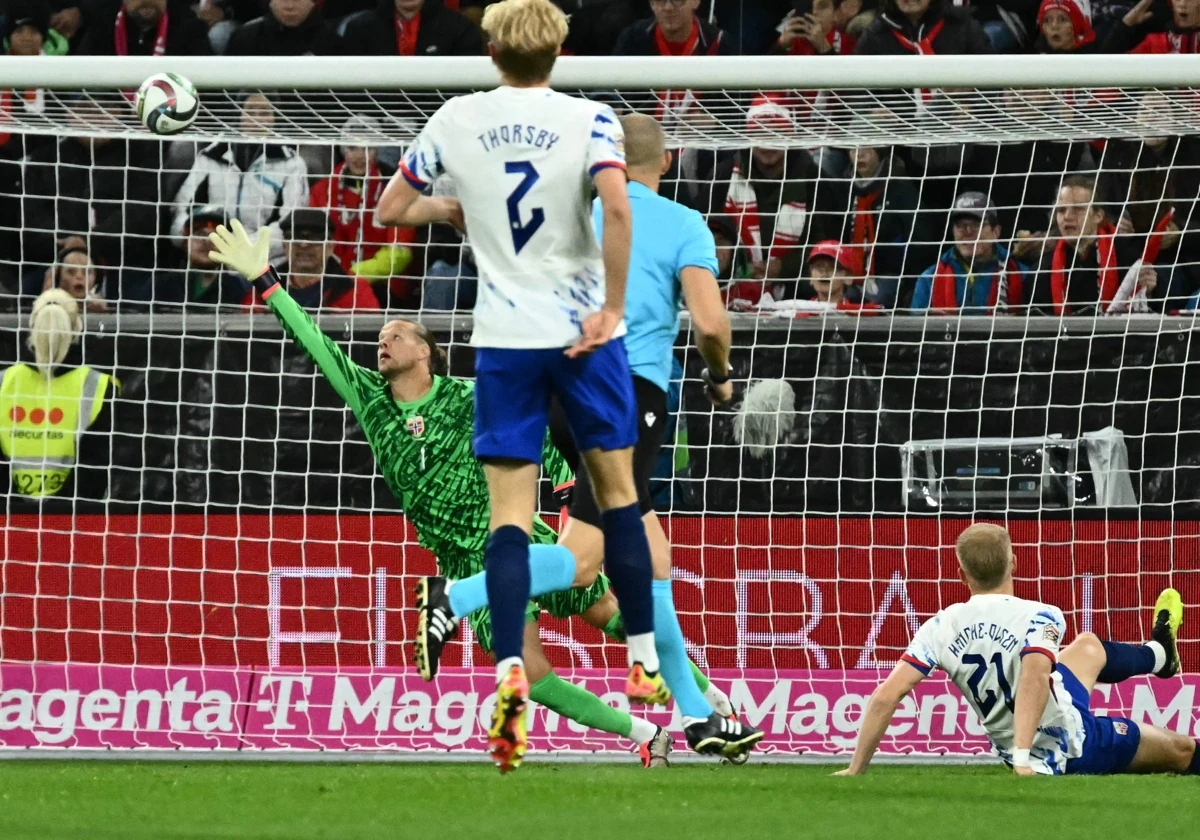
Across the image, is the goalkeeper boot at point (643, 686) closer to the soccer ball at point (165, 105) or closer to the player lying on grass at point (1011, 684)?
the player lying on grass at point (1011, 684)

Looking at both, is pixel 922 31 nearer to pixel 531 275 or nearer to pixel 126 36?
pixel 126 36

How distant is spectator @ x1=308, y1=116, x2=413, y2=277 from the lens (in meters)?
10.2

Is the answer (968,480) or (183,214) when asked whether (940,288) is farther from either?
(183,214)

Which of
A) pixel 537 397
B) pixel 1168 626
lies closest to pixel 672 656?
pixel 537 397

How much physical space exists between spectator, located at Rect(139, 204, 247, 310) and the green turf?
15.8ft

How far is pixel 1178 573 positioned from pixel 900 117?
8.15 feet

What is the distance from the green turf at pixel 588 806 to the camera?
13.8ft

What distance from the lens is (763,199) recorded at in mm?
9703

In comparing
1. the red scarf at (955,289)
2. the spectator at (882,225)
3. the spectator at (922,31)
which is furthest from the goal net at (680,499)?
the spectator at (922,31)

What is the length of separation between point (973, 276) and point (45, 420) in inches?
188

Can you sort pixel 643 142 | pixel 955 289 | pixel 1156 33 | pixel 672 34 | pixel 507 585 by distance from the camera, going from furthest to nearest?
1. pixel 672 34
2. pixel 1156 33
3. pixel 955 289
4. pixel 643 142
5. pixel 507 585

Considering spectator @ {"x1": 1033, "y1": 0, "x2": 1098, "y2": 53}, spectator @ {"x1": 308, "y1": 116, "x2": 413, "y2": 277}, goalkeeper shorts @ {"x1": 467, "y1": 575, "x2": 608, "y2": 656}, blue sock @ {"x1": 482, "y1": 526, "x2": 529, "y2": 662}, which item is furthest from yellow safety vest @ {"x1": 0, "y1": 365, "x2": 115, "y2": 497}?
spectator @ {"x1": 1033, "y1": 0, "x2": 1098, "y2": 53}

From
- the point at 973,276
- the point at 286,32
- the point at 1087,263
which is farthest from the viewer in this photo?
the point at 286,32

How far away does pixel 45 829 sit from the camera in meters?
4.31
